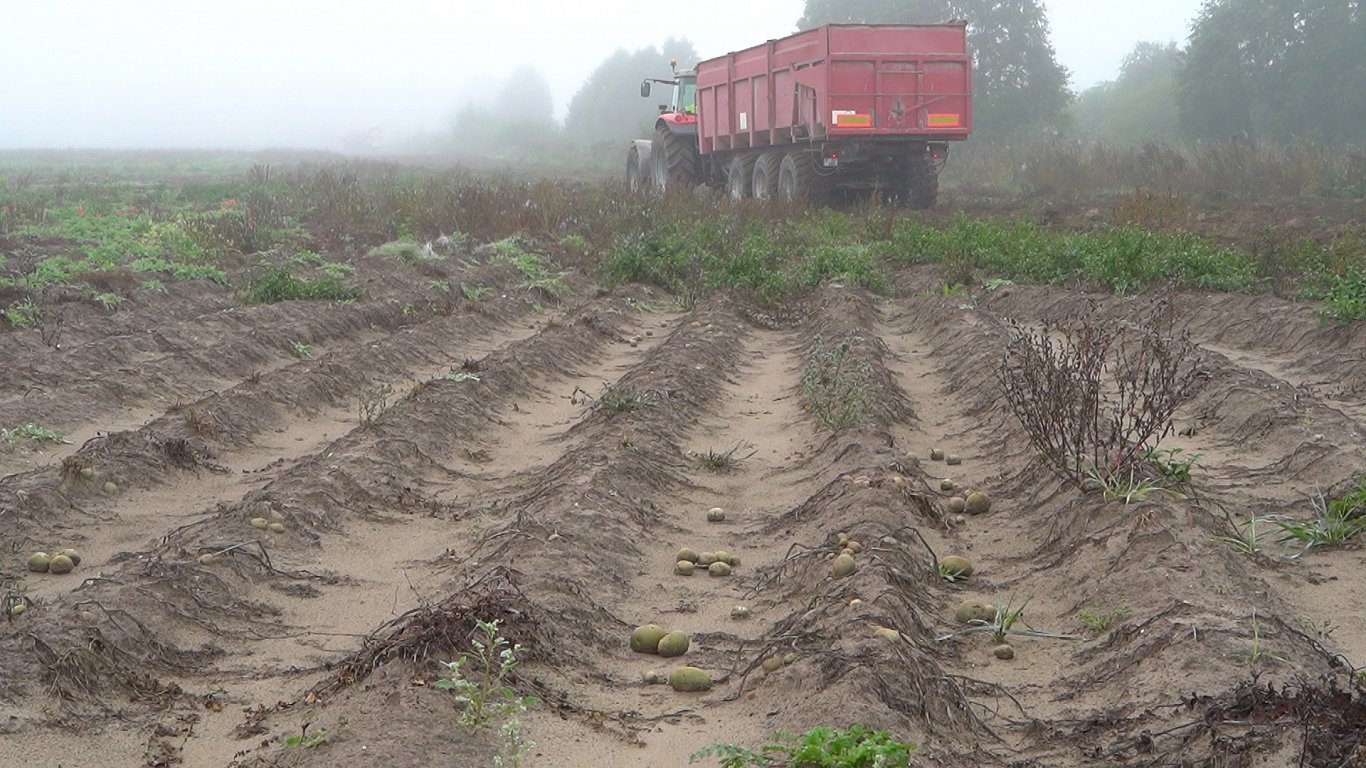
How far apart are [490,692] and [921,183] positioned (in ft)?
61.5

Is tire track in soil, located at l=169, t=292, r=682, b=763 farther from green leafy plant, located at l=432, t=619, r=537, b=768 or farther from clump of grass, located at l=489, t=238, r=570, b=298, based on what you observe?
clump of grass, located at l=489, t=238, r=570, b=298

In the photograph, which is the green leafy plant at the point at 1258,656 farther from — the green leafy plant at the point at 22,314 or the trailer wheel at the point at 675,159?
the trailer wheel at the point at 675,159

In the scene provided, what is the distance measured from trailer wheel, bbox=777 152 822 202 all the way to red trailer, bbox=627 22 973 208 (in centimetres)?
2

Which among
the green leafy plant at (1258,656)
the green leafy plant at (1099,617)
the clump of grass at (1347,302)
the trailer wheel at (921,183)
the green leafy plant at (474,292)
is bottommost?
the green leafy plant at (1099,617)

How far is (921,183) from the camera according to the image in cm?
2170

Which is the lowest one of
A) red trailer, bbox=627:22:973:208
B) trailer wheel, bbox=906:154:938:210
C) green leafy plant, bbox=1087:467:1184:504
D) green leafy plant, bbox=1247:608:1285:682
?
green leafy plant, bbox=1247:608:1285:682

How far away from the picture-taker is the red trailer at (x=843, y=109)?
19969 millimetres

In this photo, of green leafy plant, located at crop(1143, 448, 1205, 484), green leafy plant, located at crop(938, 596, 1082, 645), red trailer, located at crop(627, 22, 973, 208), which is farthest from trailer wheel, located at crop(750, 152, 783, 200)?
green leafy plant, located at crop(938, 596, 1082, 645)

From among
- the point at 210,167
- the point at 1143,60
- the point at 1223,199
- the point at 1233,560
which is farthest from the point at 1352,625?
the point at 1143,60

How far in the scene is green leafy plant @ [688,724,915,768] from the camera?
3.24 m

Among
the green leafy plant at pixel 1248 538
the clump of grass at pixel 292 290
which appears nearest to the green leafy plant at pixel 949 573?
the green leafy plant at pixel 1248 538

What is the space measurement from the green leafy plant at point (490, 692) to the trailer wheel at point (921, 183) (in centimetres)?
1819

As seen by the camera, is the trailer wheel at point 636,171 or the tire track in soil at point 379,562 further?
the trailer wheel at point 636,171

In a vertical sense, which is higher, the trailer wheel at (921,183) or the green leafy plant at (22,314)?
the trailer wheel at (921,183)
